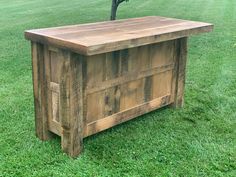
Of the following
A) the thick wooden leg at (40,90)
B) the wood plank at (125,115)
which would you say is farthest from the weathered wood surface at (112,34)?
the wood plank at (125,115)

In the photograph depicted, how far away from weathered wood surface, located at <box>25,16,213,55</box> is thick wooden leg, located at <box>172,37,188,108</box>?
22cm

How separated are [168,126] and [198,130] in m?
0.27

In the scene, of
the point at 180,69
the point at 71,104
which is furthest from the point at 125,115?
the point at 180,69

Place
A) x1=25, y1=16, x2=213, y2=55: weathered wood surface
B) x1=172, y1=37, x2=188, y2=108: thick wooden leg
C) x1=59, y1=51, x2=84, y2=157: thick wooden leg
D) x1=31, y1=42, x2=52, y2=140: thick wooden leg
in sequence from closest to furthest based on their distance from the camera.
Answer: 1. x1=25, y1=16, x2=213, y2=55: weathered wood surface
2. x1=59, y1=51, x2=84, y2=157: thick wooden leg
3. x1=31, y1=42, x2=52, y2=140: thick wooden leg
4. x1=172, y1=37, x2=188, y2=108: thick wooden leg

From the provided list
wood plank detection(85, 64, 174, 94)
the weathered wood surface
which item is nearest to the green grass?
wood plank detection(85, 64, 174, 94)

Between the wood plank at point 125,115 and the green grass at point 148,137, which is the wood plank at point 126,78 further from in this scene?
the green grass at point 148,137

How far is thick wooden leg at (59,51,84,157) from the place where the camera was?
2.75m

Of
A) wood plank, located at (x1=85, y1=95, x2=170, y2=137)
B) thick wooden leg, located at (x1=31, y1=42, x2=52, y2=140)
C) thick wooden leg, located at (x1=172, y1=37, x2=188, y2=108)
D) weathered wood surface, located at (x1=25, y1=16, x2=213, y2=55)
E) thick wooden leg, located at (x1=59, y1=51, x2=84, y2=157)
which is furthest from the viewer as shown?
thick wooden leg, located at (x1=172, y1=37, x2=188, y2=108)

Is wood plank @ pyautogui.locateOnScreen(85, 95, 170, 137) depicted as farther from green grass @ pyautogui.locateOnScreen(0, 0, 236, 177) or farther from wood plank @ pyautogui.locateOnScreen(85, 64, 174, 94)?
wood plank @ pyautogui.locateOnScreen(85, 64, 174, 94)

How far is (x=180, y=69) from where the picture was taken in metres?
3.85

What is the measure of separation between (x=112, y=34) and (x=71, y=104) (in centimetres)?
62

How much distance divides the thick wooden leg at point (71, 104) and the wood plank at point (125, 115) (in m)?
0.16

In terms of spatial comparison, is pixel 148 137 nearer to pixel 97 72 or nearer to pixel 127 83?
pixel 127 83

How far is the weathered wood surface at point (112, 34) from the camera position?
262 cm
